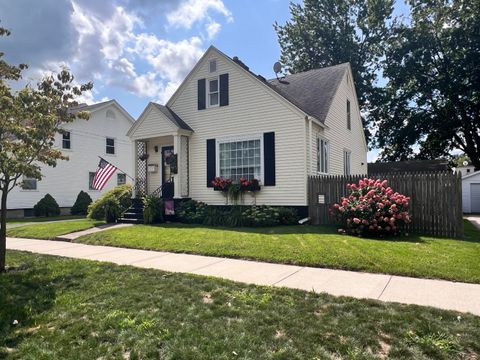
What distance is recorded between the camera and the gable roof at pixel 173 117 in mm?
14602

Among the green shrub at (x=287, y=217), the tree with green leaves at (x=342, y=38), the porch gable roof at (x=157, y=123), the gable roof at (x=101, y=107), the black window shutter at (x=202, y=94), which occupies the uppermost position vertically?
the tree with green leaves at (x=342, y=38)

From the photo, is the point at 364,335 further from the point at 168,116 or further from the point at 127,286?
the point at 168,116

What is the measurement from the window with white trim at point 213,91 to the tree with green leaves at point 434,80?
62.8 ft

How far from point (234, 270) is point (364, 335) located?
3.25 meters

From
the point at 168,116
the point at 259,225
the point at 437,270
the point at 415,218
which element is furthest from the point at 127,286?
the point at 168,116

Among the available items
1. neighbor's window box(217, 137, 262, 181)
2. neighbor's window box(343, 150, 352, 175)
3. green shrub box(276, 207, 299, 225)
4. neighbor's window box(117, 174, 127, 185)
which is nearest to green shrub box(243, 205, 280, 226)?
green shrub box(276, 207, 299, 225)

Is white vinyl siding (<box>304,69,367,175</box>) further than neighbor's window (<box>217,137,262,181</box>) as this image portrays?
Yes

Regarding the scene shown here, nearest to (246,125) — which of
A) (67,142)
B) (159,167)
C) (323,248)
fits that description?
(159,167)

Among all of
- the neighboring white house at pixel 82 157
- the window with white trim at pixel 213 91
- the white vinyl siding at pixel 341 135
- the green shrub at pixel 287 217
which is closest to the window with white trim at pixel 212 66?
the window with white trim at pixel 213 91

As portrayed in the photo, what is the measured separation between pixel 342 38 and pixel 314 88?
18.9 meters

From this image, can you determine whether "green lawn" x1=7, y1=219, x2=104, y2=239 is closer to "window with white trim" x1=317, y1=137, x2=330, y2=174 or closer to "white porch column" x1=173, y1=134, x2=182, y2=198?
"white porch column" x1=173, y1=134, x2=182, y2=198

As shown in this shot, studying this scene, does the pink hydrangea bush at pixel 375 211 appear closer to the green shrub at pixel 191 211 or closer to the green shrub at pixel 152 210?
the green shrub at pixel 191 211

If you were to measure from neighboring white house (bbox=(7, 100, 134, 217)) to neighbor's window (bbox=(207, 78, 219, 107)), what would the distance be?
1109cm

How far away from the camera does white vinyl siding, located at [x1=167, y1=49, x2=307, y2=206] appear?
1289 cm
